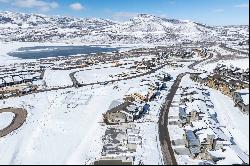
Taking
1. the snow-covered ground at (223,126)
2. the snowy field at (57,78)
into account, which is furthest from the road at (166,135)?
the snowy field at (57,78)

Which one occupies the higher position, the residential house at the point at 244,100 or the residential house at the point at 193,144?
the residential house at the point at 244,100

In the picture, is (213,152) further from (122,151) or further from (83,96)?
Answer: (83,96)

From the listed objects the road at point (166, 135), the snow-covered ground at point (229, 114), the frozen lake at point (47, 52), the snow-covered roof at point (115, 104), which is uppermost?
the frozen lake at point (47, 52)

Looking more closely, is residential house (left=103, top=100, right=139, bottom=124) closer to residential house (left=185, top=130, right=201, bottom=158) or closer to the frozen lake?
residential house (left=185, top=130, right=201, bottom=158)

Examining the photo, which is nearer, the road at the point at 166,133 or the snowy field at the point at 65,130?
the road at the point at 166,133

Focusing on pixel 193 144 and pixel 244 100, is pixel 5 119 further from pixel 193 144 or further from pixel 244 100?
pixel 244 100

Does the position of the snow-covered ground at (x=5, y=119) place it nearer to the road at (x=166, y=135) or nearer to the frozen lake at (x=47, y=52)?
the road at (x=166, y=135)

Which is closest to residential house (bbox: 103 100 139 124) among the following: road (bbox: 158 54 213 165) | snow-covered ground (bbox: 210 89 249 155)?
road (bbox: 158 54 213 165)

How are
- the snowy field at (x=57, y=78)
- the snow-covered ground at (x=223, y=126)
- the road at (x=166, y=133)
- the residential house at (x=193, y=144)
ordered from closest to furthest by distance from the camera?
the snow-covered ground at (x=223, y=126) < the residential house at (x=193, y=144) < the road at (x=166, y=133) < the snowy field at (x=57, y=78)
